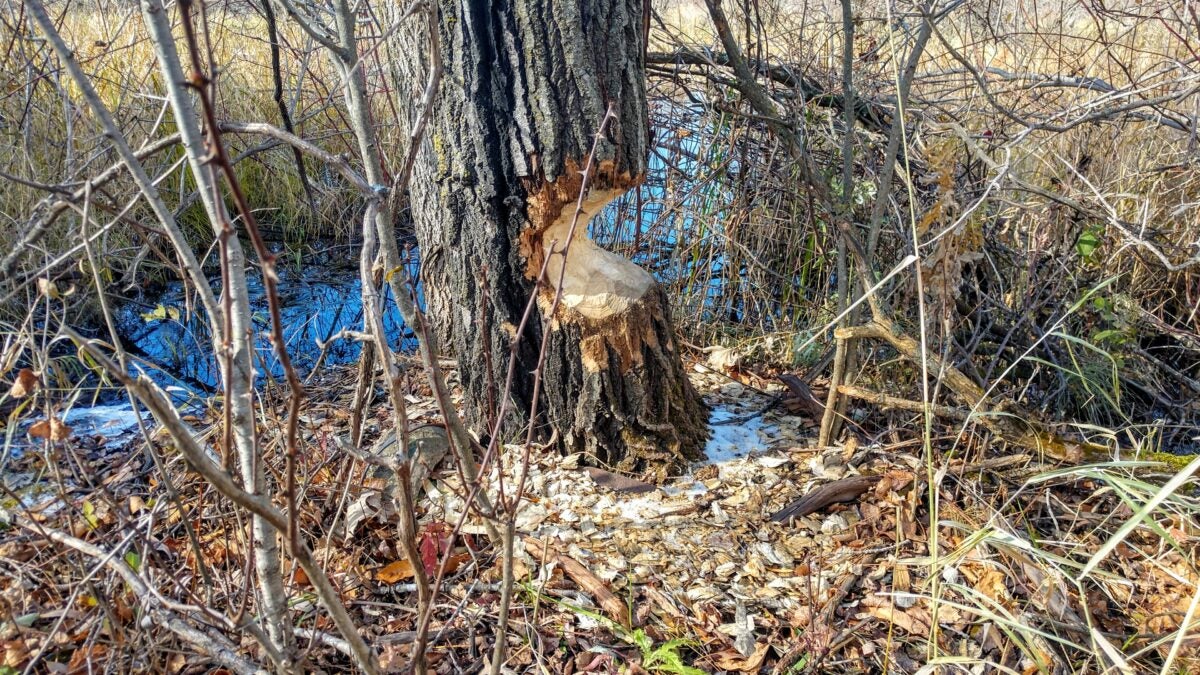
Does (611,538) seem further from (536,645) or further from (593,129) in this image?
(593,129)

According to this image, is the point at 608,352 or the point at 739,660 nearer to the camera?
the point at 739,660

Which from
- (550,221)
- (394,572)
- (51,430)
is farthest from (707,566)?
(51,430)

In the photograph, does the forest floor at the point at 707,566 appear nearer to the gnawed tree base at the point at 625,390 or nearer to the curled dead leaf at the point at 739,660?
the curled dead leaf at the point at 739,660

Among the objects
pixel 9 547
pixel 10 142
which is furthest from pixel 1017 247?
pixel 10 142

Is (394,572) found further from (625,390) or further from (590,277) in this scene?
(590,277)

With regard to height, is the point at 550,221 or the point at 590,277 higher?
the point at 550,221

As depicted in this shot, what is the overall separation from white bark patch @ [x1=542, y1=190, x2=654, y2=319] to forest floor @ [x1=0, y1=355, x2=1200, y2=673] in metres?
0.54

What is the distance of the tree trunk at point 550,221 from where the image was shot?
2.14 metres

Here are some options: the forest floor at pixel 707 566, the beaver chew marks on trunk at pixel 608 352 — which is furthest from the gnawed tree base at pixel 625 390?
the forest floor at pixel 707 566

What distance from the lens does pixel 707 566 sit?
2180 millimetres

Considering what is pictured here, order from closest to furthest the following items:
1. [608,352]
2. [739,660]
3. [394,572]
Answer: [739,660], [394,572], [608,352]

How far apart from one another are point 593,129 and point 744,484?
121 centimetres

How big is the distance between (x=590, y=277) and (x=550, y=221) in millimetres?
216

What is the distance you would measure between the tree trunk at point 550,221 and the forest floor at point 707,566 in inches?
8.2
